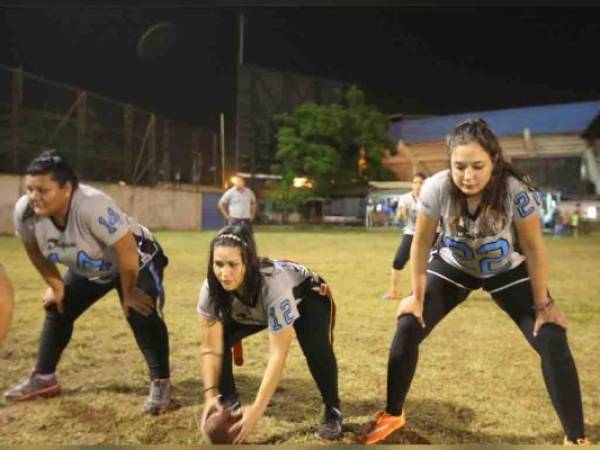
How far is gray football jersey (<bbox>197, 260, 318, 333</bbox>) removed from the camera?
248cm

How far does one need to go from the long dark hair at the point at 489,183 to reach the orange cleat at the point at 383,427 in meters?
0.92

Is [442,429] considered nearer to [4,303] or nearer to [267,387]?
[267,387]

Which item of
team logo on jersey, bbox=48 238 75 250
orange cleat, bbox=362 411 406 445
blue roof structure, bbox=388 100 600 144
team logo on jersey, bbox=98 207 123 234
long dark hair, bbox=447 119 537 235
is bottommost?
orange cleat, bbox=362 411 406 445

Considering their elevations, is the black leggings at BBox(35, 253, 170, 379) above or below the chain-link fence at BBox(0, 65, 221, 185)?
below

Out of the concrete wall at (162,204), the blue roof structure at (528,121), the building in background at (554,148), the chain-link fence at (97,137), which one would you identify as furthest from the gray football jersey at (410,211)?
the blue roof structure at (528,121)

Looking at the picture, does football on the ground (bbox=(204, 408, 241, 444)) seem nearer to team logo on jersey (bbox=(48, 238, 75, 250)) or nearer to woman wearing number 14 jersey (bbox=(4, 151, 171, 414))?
woman wearing number 14 jersey (bbox=(4, 151, 171, 414))

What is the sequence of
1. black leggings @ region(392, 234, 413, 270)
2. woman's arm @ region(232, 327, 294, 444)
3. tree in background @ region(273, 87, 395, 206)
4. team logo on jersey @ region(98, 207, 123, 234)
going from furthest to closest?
tree in background @ region(273, 87, 395, 206) → black leggings @ region(392, 234, 413, 270) → team logo on jersey @ region(98, 207, 123, 234) → woman's arm @ region(232, 327, 294, 444)

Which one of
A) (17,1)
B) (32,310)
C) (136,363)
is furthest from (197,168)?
(17,1)

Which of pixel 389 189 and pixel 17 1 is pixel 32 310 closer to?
pixel 17 1

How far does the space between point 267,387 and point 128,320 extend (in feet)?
3.80

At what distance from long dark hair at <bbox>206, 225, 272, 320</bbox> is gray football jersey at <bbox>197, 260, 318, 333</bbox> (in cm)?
3

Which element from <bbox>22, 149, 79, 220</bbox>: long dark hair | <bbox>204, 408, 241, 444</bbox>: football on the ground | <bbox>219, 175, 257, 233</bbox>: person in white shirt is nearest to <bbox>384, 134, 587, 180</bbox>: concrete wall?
<bbox>219, 175, 257, 233</bbox>: person in white shirt

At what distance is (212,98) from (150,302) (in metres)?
25.0

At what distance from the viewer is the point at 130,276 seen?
9.81ft
